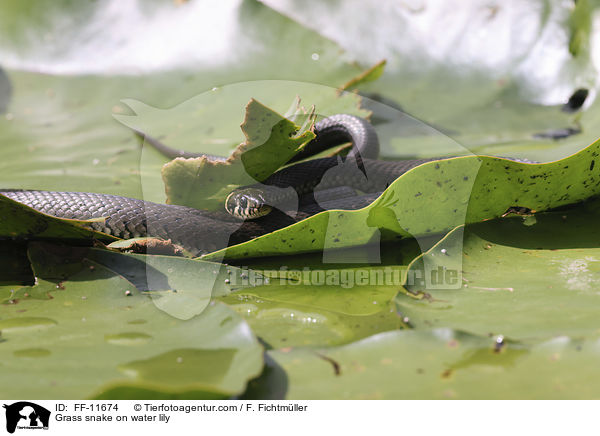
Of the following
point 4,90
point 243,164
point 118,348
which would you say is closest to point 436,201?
point 243,164

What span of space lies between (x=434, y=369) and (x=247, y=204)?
1.21 meters

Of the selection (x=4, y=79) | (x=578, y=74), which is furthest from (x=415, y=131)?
(x=4, y=79)

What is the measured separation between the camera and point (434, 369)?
1.17m

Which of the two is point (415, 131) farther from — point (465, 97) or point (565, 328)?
point (565, 328)

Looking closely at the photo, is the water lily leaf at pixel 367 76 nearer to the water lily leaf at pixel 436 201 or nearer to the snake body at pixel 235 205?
the snake body at pixel 235 205

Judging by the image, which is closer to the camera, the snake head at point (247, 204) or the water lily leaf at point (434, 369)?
the water lily leaf at point (434, 369)

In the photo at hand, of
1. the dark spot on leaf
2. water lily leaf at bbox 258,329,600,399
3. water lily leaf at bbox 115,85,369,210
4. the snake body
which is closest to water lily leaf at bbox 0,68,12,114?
water lily leaf at bbox 115,85,369,210

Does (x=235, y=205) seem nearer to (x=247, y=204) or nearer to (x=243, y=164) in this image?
(x=247, y=204)

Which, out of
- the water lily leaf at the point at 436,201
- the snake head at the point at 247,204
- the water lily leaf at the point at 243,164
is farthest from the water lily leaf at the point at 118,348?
the snake head at the point at 247,204

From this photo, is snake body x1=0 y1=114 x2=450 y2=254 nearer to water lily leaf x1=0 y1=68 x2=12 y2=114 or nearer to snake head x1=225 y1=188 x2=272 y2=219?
snake head x1=225 y1=188 x2=272 y2=219

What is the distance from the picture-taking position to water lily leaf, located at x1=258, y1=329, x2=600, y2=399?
1112mm
